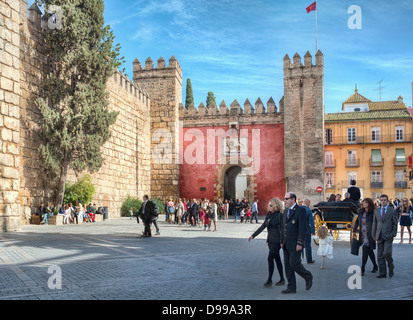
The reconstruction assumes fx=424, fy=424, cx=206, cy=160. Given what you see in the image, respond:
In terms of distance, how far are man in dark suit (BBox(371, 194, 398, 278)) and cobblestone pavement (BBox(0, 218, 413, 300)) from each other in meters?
0.27

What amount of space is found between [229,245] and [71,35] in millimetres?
10992

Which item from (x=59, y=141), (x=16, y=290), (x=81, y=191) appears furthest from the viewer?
(x=81, y=191)

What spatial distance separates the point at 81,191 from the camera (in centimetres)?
1789

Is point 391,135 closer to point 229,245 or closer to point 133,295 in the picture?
point 229,245

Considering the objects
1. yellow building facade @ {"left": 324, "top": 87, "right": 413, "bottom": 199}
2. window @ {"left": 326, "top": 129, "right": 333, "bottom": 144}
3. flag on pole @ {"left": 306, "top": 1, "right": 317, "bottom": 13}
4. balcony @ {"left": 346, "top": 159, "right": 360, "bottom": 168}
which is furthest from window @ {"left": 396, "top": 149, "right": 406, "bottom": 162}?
flag on pole @ {"left": 306, "top": 1, "right": 317, "bottom": 13}

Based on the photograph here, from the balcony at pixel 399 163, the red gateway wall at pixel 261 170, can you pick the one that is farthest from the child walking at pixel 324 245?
the balcony at pixel 399 163

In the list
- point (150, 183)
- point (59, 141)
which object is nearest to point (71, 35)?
point (59, 141)

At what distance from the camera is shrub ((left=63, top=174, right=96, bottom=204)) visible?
58.2 ft

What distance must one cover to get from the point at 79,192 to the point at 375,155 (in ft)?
94.0

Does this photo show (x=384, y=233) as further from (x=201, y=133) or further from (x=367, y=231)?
(x=201, y=133)

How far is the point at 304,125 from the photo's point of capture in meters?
26.5

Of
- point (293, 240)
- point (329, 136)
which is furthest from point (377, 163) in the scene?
point (293, 240)

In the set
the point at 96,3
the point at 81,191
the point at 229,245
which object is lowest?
the point at 229,245
